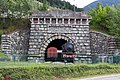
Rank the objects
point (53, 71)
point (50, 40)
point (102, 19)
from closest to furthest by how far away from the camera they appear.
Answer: point (53, 71)
point (50, 40)
point (102, 19)

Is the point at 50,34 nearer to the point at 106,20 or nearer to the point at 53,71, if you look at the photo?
the point at 106,20

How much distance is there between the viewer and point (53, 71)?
25312 mm

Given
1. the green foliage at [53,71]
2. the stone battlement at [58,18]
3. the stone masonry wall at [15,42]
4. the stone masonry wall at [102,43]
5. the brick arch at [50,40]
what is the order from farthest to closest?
the stone masonry wall at [102,43] → the stone battlement at [58,18] → the brick arch at [50,40] → the stone masonry wall at [15,42] → the green foliage at [53,71]

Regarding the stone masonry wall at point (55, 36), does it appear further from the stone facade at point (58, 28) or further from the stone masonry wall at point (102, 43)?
the stone masonry wall at point (102, 43)

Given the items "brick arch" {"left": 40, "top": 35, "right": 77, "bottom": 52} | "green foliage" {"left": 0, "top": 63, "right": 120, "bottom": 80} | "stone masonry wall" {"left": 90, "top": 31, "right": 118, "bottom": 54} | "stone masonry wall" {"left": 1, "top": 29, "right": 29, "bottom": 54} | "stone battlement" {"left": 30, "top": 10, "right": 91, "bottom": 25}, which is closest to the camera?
"green foliage" {"left": 0, "top": 63, "right": 120, "bottom": 80}

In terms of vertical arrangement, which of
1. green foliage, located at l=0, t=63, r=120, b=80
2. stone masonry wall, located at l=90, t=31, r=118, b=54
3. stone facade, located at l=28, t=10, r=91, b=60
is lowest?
green foliage, located at l=0, t=63, r=120, b=80

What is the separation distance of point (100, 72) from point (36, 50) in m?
13.6

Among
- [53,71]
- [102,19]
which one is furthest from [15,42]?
[53,71]

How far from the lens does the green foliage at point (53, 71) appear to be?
75.6 feet

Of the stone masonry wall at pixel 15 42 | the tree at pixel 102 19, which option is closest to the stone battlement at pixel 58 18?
the stone masonry wall at pixel 15 42

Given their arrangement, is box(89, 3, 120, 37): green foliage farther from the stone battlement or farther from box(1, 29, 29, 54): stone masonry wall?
box(1, 29, 29, 54): stone masonry wall

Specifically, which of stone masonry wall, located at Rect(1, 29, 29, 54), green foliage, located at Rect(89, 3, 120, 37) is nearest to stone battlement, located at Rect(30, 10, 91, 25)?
stone masonry wall, located at Rect(1, 29, 29, 54)

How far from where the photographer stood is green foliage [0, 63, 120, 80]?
23.0 m

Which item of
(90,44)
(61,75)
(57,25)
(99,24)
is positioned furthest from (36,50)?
(61,75)
